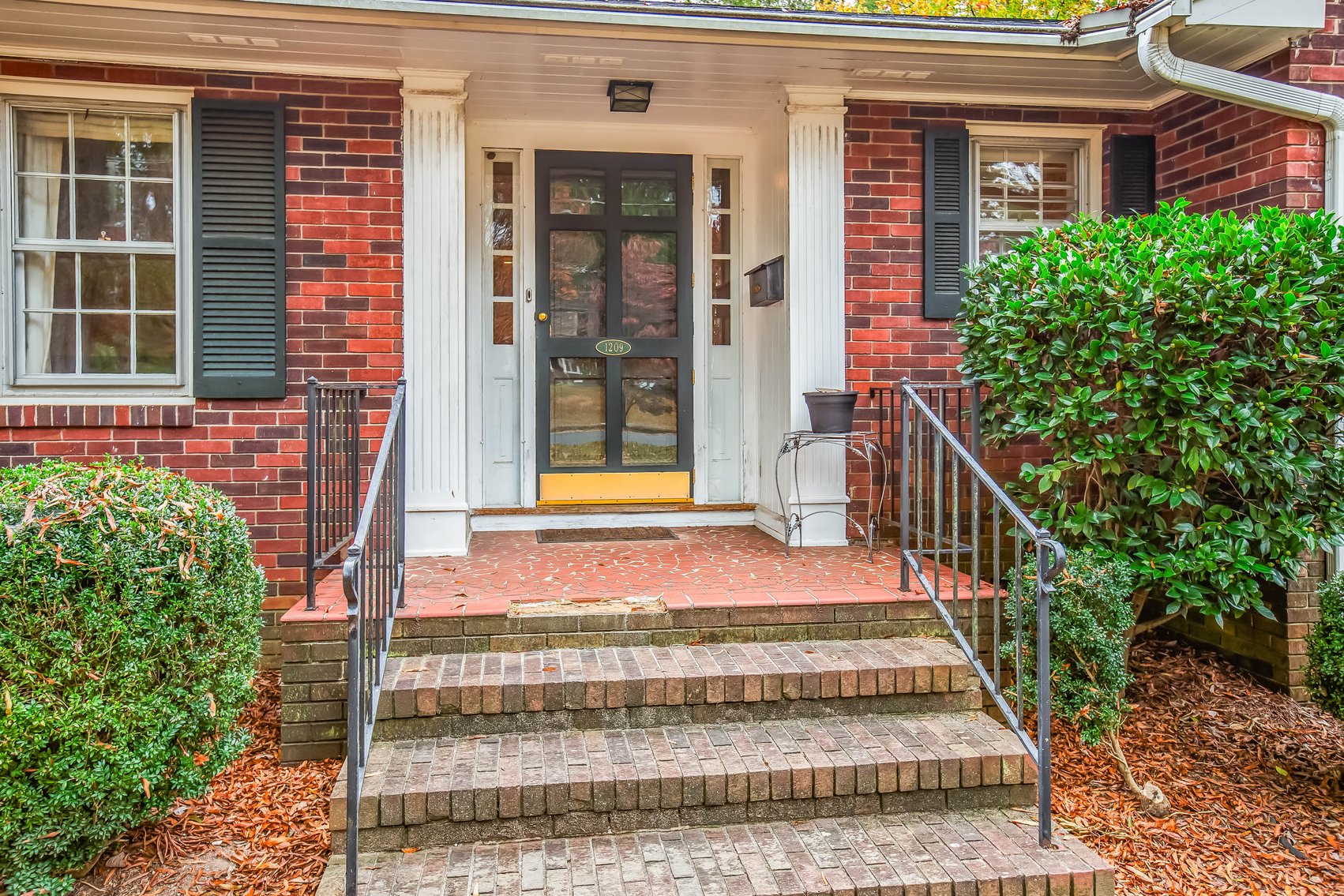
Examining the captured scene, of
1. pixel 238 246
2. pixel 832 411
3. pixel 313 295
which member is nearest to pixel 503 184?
pixel 313 295

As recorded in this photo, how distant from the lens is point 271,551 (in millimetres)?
4371

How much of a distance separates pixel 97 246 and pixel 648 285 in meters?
2.85

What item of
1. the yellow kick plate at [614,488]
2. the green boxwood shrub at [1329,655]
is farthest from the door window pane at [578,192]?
the green boxwood shrub at [1329,655]

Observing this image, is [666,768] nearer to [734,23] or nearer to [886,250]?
[734,23]

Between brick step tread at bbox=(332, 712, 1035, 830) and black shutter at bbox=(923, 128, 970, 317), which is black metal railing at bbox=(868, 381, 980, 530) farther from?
brick step tread at bbox=(332, 712, 1035, 830)

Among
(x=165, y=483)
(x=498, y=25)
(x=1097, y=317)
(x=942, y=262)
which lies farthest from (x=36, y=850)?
(x=942, y=262)

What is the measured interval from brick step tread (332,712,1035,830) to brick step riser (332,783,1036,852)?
0.06 ft

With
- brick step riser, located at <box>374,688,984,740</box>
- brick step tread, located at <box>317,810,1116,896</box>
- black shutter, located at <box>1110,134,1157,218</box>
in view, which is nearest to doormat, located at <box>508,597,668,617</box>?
brick step riser, located at <box>374,688,984,740</box>

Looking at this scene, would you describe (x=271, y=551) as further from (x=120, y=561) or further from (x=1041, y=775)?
(x=1041, y=775)

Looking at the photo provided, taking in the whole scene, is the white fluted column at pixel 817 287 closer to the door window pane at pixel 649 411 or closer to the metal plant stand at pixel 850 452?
the metal plant stand at pixel 850 452

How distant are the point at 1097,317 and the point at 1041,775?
1.78 metres

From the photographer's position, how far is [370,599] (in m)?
2.85

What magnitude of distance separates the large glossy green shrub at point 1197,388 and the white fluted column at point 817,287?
1.12 metres

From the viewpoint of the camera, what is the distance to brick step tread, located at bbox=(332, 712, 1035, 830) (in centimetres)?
256
